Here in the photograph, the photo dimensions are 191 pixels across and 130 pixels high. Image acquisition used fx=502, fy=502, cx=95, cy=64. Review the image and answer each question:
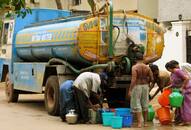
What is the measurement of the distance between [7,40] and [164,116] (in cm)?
834

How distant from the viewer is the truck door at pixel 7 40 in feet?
57.2

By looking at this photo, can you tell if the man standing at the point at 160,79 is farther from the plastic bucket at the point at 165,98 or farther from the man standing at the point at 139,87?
the man standing at the point at 139,87

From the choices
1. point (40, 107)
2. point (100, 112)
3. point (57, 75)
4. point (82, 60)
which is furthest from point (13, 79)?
point (100, 112)

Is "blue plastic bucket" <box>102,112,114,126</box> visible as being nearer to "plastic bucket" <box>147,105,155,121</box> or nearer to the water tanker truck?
"plastic bucket" <box>147,105,155,121</box>

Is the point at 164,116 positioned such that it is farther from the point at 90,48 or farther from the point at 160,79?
the point at 90,48

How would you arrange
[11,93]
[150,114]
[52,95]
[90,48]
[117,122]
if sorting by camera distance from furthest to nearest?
[11,93], [52,95], [90,48], [150,114], [117,122]

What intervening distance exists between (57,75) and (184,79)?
12.2 feet

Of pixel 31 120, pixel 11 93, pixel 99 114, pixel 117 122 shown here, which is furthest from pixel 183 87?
pixel 11 93

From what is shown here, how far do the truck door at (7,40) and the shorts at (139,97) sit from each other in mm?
7377

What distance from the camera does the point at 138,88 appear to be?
10.9 metres

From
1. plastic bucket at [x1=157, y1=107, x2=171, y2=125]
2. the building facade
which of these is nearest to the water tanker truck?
plastic bucket at [x1=157, y1=107, x2=171, y2=125]

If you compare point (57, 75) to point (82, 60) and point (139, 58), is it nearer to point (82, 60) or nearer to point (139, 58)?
point (82, 60)

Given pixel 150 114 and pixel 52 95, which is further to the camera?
pixel 52 95

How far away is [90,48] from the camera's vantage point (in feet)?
40.3
